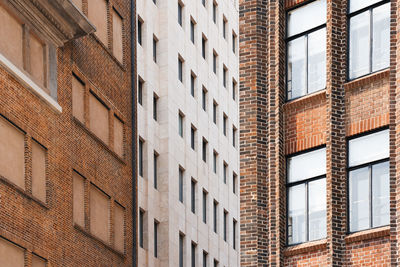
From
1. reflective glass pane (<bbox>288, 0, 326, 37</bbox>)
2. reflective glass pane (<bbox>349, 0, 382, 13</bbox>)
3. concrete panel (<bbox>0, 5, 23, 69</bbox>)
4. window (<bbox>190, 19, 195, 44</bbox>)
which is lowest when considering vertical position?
reflective glass pane (<bbox>349, 0, 382, 13</bbox>)

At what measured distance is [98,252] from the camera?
43.8 metres

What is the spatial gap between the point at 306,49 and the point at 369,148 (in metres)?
3.28

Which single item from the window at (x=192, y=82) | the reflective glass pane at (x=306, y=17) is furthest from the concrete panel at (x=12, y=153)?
the window at (x=192, y=82)

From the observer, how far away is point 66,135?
4191 cm

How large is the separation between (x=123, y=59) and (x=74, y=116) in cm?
791

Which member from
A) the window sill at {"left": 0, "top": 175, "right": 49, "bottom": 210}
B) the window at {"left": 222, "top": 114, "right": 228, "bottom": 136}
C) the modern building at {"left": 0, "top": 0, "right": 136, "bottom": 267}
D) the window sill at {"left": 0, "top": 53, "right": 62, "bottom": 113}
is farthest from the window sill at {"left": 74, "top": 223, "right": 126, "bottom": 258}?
the window at {"left": 222, "top": 114, "right": 228, "bottom": 136}

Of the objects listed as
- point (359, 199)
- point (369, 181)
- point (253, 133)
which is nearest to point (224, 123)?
point (253, 133)

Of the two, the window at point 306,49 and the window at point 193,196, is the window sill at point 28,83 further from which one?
the window at point 193,196

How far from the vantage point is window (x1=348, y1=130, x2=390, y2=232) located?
25.1m

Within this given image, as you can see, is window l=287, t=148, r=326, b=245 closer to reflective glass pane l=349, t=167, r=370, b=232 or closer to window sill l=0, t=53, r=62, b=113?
reflective glass pane l=349, t=167, r=370, b=232

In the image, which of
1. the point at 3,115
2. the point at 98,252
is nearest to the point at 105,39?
the point at 98,252

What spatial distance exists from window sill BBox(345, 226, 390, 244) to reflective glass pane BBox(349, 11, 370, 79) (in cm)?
358

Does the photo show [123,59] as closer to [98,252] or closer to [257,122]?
[98,252]

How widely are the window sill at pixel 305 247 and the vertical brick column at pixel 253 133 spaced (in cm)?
87
